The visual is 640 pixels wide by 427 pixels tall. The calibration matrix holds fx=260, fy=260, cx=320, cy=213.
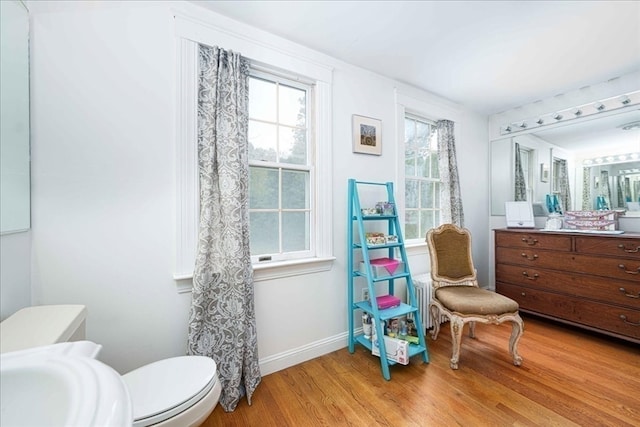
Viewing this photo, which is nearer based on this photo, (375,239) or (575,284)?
(375,239)

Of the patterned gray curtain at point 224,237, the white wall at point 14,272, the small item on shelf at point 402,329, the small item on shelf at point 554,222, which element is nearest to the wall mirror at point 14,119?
the white wall at point 14,272

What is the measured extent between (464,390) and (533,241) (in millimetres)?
1777

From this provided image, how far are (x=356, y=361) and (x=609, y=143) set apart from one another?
10.5 feet

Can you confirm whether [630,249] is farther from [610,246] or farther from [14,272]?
[14,272]

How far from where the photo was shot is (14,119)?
111 centimetres

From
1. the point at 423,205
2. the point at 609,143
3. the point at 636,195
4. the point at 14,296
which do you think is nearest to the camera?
the point at 14,296

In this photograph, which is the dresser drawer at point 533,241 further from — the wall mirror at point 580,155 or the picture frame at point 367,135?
the picture frame at point 367,135

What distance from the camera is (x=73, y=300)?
133 cm

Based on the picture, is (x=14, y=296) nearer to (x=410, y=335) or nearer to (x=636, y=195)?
(x=410, y=335)

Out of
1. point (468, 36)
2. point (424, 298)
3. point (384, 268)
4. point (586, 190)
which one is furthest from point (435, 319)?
point (468, 36)

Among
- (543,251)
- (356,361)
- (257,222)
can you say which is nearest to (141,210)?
(257,222)

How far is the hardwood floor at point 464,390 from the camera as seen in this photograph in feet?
4.75

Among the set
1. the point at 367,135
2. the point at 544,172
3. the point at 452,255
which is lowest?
the point at 452,255

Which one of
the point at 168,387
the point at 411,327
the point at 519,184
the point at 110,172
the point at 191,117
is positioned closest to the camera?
the point at 168,387
